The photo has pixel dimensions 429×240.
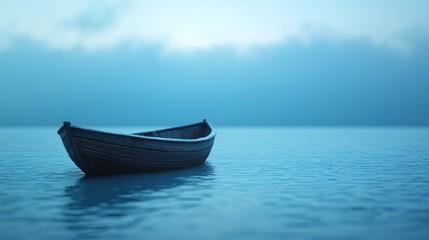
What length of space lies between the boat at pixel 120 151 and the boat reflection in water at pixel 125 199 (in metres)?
0.38

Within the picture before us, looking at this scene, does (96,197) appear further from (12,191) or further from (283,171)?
(283,171)

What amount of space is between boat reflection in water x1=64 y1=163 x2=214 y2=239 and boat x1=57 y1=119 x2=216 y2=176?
38 cm

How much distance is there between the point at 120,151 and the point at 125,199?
4119mm

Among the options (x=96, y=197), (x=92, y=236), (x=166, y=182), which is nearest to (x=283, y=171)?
(x=166, y=182)

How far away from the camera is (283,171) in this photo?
20.2m

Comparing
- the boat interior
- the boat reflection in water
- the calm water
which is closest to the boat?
the boat reflection in water

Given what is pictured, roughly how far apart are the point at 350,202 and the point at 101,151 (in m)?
8.52

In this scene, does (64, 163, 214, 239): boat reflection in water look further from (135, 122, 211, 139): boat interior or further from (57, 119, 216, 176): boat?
(135, 122, 211, 139): boat interior

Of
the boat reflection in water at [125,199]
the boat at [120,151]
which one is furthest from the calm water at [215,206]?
the boat at [120,151]

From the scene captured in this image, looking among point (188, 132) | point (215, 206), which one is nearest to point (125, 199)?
point (215, 206)

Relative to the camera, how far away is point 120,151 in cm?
1577

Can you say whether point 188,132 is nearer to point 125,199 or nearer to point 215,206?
point 125,199

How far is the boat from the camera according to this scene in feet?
49.7

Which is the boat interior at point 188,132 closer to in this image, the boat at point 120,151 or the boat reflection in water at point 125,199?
the boat at point 120,151
